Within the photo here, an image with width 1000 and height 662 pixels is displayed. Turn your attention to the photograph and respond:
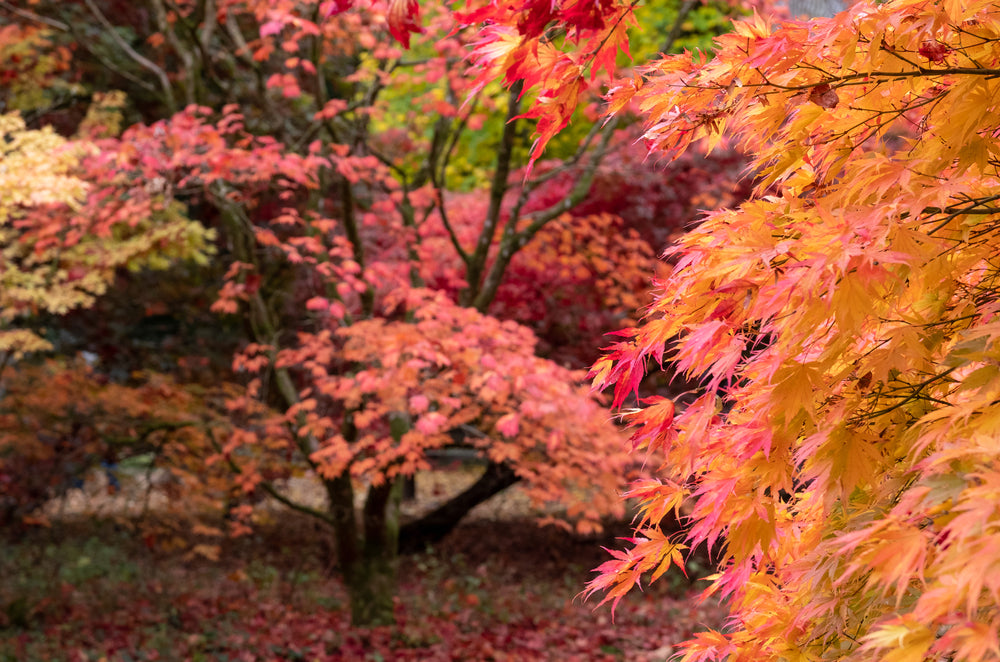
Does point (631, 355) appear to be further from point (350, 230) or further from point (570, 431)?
point (350, 230)

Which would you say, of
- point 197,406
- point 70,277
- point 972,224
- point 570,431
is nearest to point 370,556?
point 570,431

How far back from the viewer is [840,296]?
1.45 m

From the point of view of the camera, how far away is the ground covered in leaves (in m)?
6.98

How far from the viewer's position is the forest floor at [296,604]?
6977 millimetres

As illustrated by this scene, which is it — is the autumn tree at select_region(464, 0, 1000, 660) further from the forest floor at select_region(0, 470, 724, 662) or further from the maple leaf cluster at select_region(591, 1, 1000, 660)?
the forest floor at select_region(0, 470, 724, 662)

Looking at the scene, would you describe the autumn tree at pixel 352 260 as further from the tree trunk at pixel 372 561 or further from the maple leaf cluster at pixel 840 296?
the maple leaf cluster at pixel 840 296

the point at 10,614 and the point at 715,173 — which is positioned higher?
the point at 715,173

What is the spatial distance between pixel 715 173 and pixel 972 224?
9.58m

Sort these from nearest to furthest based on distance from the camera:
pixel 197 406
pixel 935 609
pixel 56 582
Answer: pixel 935 609, pixel 56 582, pixel 197 406

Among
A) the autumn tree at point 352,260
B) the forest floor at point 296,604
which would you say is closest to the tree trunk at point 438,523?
the autumn tree at point 352,260

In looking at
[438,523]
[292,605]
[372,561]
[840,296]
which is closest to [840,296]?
[840,296]

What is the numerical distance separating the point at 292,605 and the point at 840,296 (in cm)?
771

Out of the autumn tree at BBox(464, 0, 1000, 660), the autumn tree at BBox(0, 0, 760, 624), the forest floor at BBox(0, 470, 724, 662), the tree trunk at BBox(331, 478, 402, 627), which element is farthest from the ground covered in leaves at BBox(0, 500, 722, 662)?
the autumn tree at BBox(464, 0, 1000, 660)

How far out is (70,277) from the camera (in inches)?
334
